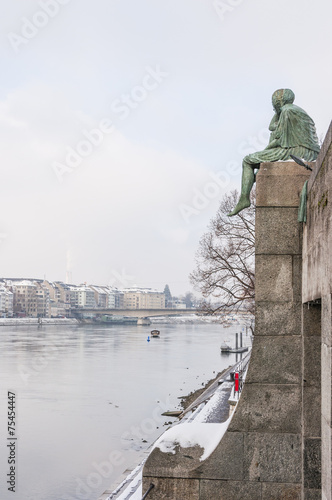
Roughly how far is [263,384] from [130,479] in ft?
32.9

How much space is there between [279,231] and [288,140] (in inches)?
43.7

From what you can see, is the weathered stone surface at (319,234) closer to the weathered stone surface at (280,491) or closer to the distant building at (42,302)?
the weathered stone surface at (280,491)

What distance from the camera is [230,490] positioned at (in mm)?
5918

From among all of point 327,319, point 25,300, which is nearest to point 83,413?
point 327,319

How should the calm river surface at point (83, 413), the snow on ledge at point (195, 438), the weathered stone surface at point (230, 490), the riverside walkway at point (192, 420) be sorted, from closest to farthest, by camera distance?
the weathered stone surface at point (230, 490), the snow on ledge at point (195, 438), the riverside walkway at point (192, 420), the calm river surface at point (83, 413)

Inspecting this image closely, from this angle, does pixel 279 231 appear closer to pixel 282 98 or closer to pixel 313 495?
pixel 282 98

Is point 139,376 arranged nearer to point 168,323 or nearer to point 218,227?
point 218,227

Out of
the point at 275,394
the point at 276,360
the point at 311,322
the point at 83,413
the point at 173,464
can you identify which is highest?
the point at 311,322

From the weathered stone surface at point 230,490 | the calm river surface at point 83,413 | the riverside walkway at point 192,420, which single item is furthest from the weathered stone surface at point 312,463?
the calm river surface at point 83,413

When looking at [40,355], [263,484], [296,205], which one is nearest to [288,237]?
[296,205]

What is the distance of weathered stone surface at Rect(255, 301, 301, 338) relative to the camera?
6.15m

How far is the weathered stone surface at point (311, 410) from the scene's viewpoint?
5.78 m

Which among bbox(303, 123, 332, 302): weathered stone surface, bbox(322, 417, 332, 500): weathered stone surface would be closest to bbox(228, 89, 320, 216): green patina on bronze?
bbox(303, 123, 332, 302): weathered stone surface

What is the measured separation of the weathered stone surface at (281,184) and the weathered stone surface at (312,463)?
2553 mm
